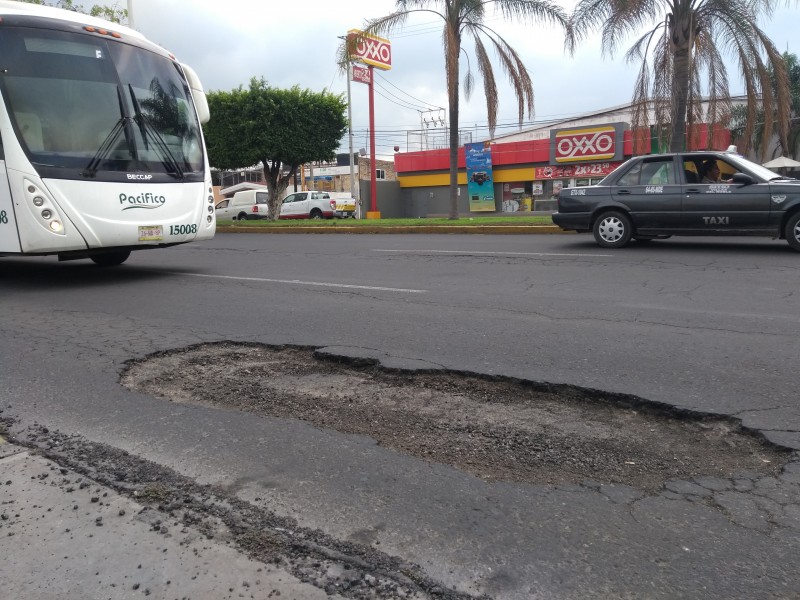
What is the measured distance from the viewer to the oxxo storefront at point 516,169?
30.2m

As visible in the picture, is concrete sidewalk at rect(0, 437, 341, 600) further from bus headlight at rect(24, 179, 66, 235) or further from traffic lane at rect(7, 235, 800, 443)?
bus headlight at rect(24, 179, 66, 235)

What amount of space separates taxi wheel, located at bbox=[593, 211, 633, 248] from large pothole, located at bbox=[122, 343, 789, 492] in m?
7.23

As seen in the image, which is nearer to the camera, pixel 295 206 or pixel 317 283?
pixel 317 283

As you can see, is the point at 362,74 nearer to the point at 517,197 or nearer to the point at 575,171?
the point at 517,197

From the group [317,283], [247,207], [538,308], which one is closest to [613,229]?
[538,308]

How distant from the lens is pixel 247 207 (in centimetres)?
3048

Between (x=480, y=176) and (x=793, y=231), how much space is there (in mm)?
25633

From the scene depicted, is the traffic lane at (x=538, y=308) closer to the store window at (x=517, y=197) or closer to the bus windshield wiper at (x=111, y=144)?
the bus windshield wiper at (x=111, y=144)

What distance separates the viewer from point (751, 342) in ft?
16.1

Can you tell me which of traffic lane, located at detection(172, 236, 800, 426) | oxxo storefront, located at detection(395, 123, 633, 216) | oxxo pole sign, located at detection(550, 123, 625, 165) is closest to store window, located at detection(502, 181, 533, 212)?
oxxo storefront, located at detection(395, 123, 633, 216)

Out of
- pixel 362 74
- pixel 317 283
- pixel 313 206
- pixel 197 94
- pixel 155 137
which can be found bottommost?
pixel 317 283

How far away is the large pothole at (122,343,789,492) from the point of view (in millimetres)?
3051

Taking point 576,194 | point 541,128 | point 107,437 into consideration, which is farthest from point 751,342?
point 541,128

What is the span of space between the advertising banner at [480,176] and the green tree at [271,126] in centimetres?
1039
